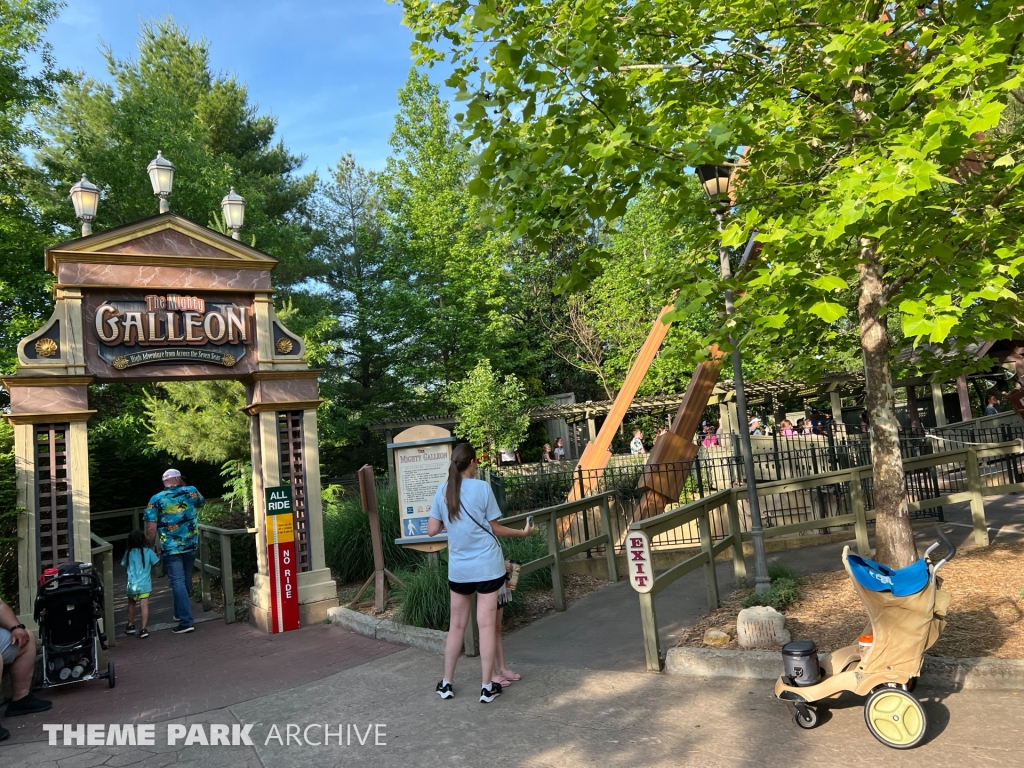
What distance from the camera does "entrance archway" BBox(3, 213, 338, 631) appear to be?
702cm

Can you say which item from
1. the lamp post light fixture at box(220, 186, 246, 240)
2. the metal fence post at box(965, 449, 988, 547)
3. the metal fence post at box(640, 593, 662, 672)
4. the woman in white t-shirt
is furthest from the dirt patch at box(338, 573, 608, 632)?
the lamp post light fixture at box(220, 186, 246, 240)

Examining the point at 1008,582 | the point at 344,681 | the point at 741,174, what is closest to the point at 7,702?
the point at 344,681

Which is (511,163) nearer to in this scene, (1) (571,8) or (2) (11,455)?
(1) (571,8)

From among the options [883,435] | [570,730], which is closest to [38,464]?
[570,730]

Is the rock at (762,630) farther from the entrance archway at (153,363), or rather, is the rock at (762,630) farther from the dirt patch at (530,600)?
the entrance archway at (153,363)

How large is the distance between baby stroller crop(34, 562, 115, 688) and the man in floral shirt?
2.13m

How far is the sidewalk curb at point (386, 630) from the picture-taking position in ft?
20.0

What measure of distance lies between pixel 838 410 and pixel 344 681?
2433cm

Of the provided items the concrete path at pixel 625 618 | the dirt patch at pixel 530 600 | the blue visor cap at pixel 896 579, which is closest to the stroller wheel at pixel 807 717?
the blue visor cap at pixel 896 579

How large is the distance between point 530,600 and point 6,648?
4656 millimetres

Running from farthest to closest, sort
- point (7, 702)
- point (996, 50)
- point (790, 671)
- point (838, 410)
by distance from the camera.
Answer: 1. point (838, 410)
2. point (7, 702)
3. point (996, 50)
4. point (790, 671)

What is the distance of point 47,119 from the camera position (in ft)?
68.8

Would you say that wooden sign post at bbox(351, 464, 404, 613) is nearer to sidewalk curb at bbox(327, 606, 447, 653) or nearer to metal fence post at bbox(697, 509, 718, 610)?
sidewalk curb at bbox(327, 606, 447, 653)

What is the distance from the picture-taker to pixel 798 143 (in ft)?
15.7
